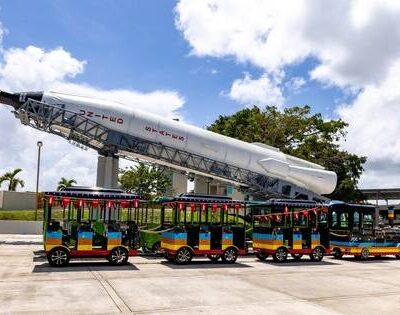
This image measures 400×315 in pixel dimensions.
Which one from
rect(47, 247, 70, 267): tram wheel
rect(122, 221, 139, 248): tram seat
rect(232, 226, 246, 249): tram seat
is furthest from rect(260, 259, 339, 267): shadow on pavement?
rect(47, 247, 70, 267): tram wheel

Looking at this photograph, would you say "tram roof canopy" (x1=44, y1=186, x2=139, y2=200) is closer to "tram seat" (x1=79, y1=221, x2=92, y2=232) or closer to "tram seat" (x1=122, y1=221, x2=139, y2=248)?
"tram seat" (x1=79, y1=221, x2=92, y2=232)

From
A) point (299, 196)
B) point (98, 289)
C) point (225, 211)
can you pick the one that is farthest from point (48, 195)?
point (299, 196)

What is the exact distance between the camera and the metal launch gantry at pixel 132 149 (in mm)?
25938

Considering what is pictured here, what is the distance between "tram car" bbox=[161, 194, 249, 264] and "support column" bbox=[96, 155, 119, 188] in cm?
884

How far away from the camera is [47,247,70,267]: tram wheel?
1738 centimetres

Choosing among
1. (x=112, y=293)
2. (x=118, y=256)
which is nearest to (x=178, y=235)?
(x=118, y=256)

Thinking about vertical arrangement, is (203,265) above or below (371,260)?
above

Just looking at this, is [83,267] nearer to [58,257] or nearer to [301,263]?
[58,257]

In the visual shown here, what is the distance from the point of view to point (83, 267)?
17484mm

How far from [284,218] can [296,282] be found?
7064 mm

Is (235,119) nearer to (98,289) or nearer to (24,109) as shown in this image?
(24,109)

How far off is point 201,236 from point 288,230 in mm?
4409

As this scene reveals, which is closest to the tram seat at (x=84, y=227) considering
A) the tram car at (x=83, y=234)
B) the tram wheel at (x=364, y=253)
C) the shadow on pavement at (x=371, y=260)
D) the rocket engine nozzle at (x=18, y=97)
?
the tram car at (x=83, y=234)

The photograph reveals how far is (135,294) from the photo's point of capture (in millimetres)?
12367
